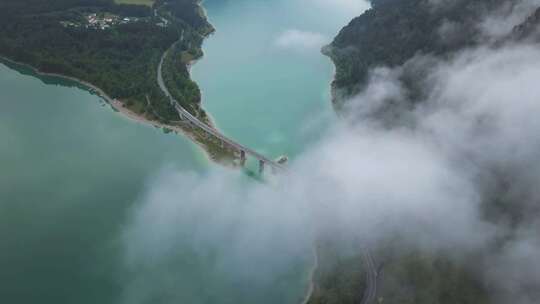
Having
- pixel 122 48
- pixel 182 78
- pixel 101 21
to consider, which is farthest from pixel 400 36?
pixel 101 21

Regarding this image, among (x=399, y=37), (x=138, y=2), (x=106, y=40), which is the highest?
(x=138, y=2)

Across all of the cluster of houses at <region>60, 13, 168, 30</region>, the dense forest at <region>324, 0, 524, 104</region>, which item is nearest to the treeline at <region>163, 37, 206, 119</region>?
the cluster of houses at <region>60, 13, 168, 30</region>

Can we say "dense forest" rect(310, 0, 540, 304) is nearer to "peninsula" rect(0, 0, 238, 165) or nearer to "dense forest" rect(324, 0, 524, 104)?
"dense forest" rect(324, 0, 524, 104)

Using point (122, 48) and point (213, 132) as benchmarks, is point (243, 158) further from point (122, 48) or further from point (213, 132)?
point (122, 48)

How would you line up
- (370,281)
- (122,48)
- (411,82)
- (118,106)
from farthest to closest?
(122,48) → (411,82) → (118,106) → (370,281)

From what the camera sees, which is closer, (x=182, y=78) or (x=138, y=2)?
(x=182, y=78)

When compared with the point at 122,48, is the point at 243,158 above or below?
below
